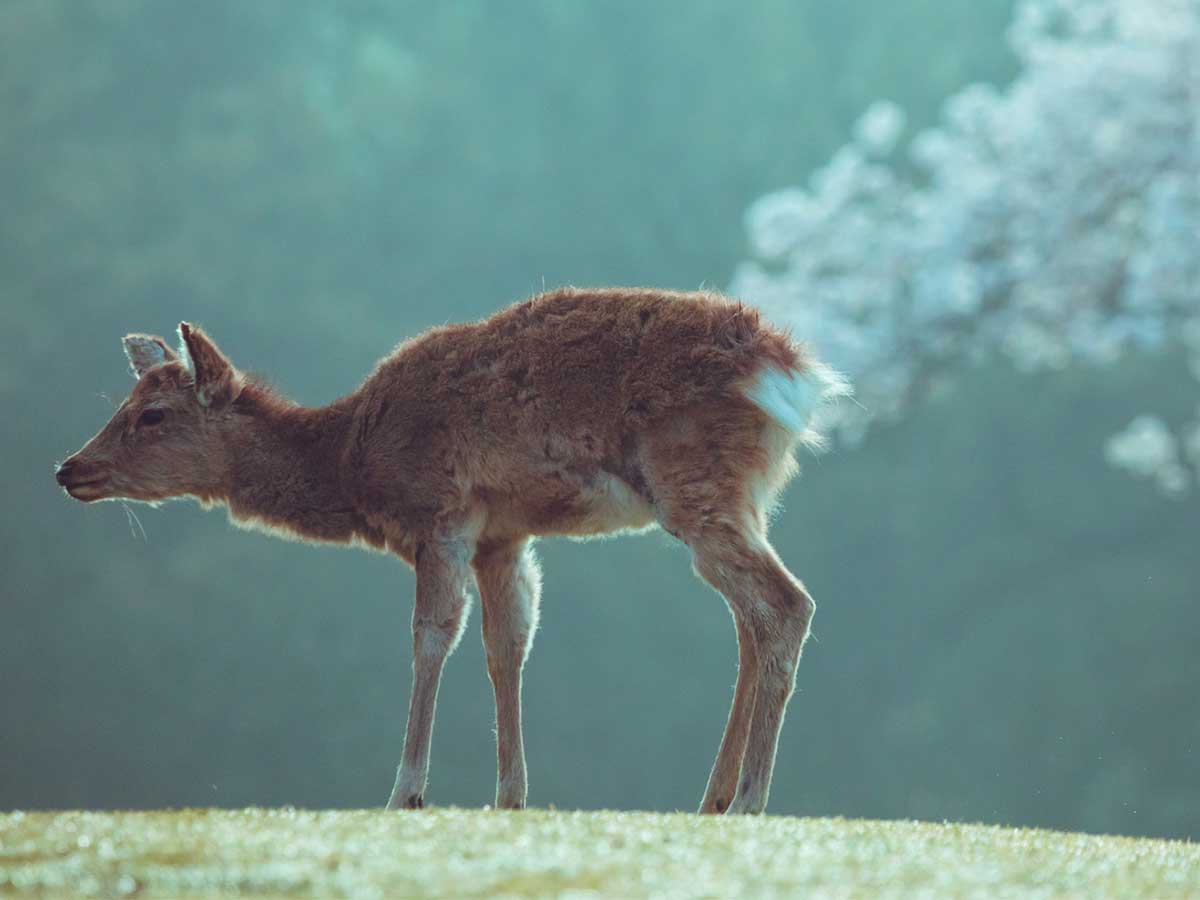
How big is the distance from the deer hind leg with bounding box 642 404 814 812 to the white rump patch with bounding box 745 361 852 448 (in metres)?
0.07

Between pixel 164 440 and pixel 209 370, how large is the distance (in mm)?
353

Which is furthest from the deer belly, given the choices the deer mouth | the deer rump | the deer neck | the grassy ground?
the deer mouth

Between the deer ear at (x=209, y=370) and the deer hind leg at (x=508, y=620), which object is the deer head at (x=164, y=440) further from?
the deer hind leg at (x=508, y=620)

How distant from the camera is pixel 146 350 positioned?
6.89m

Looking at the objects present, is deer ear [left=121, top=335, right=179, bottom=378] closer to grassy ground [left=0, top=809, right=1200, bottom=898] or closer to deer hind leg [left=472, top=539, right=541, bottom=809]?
deer hind leg [left=472, top=539, right=541, bottom=809]

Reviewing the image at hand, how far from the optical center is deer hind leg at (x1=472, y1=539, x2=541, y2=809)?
6078mm

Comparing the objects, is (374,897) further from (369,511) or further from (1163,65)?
(1163,65)

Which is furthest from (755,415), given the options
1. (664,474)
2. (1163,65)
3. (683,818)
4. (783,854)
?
(1163,65)

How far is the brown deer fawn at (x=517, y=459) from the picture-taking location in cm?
541

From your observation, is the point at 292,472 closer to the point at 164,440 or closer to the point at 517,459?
the point at 164,440

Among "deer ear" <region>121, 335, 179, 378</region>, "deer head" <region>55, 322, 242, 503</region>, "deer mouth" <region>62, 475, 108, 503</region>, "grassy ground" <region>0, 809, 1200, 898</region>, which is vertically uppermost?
"deer ear" <region>121, 335, 179, 378</region>

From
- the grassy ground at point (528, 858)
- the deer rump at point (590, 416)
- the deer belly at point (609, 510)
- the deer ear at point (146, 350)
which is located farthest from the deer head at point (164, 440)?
the grassy ground at point (528, 858)

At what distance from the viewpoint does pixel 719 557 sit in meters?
5.34

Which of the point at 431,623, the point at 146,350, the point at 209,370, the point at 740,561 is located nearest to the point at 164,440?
the point at 209,370
